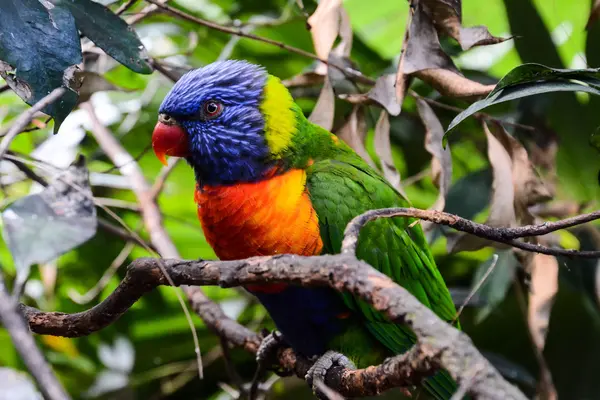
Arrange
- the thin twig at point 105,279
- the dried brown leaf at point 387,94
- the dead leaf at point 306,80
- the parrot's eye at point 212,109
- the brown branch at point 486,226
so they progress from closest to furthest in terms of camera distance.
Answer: the brown branch at point 486,226 → the dried brown leaf at point 387,94 → the parrot's eye at point 212,109 → the dead leaf at point 306,80 → the thin twig at point 105,279

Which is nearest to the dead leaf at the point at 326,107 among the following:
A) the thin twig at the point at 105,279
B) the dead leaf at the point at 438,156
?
the dead leaf at the point at 438,156

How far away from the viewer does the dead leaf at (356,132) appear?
7.01ft

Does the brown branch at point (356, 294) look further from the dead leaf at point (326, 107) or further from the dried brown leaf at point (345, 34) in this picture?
the dried brown leaf at point (345, 34)

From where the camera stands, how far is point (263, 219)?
1.84 metres

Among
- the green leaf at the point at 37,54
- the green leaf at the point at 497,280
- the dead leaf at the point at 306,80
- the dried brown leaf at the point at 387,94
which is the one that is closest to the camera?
the green leaf at the point at 37,54

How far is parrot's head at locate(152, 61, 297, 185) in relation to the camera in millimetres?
1990

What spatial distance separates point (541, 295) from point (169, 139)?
4.07 ft

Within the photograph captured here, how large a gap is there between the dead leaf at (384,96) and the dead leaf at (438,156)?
0.16 metres

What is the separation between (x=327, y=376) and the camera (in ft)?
5.91

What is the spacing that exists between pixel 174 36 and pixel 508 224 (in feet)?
6.13

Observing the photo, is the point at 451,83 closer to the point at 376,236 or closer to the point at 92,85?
the point at 376,236

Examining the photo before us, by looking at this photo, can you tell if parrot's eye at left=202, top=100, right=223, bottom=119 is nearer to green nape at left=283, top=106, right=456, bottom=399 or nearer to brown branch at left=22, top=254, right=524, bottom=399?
green nape at left=283, top=106, right=456, bottom=399

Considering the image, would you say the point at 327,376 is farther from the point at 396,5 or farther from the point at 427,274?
the point at 396,5

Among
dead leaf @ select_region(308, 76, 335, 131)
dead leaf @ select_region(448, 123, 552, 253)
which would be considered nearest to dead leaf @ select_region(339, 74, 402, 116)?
dead leaf @ select_region(308, 76, 335, 131)
